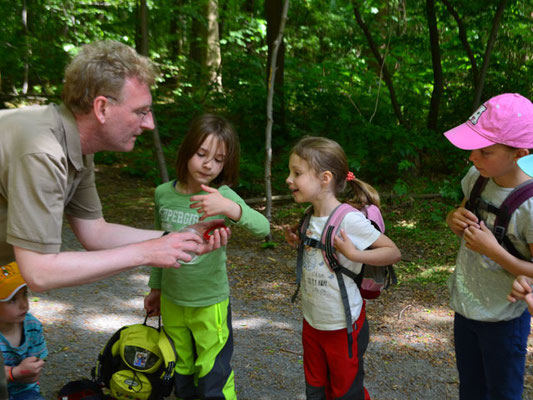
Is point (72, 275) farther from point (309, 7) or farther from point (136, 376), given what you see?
point (309, 7)

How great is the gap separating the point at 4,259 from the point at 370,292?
170 centimetres

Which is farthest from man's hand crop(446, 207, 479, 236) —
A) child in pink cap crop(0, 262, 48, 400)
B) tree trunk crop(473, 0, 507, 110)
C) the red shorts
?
tree trunk crop(473, 0, 507, 110)

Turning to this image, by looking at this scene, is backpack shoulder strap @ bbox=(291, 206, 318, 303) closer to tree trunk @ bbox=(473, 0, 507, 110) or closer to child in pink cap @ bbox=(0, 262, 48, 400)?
child in pink cap @ bbox=(0, 262, 48, 400)

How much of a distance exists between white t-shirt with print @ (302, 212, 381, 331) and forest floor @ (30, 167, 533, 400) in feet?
3.21

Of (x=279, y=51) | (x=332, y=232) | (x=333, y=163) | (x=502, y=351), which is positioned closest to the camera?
(x=502, y=351)

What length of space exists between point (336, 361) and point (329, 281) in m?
0.41

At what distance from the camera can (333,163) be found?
94.2 inches

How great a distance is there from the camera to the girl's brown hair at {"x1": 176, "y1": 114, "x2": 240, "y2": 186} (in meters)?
2.60

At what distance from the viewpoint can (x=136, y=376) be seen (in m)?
2.63

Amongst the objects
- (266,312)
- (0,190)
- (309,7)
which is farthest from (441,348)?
(309,7)

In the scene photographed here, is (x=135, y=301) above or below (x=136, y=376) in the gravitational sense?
below

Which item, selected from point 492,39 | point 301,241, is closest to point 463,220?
point 301,241

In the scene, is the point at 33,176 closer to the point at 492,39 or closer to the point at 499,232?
the point at 499,232

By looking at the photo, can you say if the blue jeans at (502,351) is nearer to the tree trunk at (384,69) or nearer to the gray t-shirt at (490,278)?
the gray t-shirt at (490,278)
